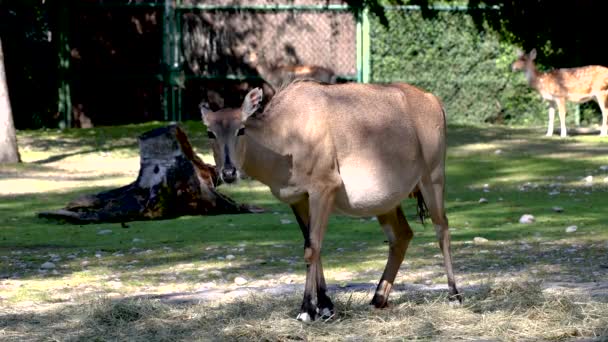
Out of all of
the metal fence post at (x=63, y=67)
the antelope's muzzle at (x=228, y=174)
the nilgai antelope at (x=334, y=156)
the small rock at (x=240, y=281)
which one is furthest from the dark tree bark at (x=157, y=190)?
the metal fence post at (x=63, y=67)

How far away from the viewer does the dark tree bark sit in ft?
48.4

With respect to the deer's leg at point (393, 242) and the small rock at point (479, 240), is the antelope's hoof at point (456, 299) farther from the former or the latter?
the small rock at point (479, 240)

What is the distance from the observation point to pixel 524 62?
25844 mm

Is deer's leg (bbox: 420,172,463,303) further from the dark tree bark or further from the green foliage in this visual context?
the green foliage

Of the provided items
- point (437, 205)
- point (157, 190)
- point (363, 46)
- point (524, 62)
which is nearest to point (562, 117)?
point (524, 62)

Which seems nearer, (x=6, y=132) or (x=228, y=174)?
(x=228, y=174)

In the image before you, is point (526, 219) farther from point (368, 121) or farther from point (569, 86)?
point (569, 86)

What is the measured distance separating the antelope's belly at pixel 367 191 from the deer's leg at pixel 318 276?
223 mm

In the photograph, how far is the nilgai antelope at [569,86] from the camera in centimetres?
2455

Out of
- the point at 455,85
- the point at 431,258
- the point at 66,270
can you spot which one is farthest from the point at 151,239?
the point at 455,85

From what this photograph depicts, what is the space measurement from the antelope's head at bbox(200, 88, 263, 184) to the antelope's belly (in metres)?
0.84

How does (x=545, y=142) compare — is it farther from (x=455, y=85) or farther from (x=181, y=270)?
(x=181, y=270)

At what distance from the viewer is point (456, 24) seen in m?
27.2

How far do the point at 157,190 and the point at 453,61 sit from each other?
528 inches
